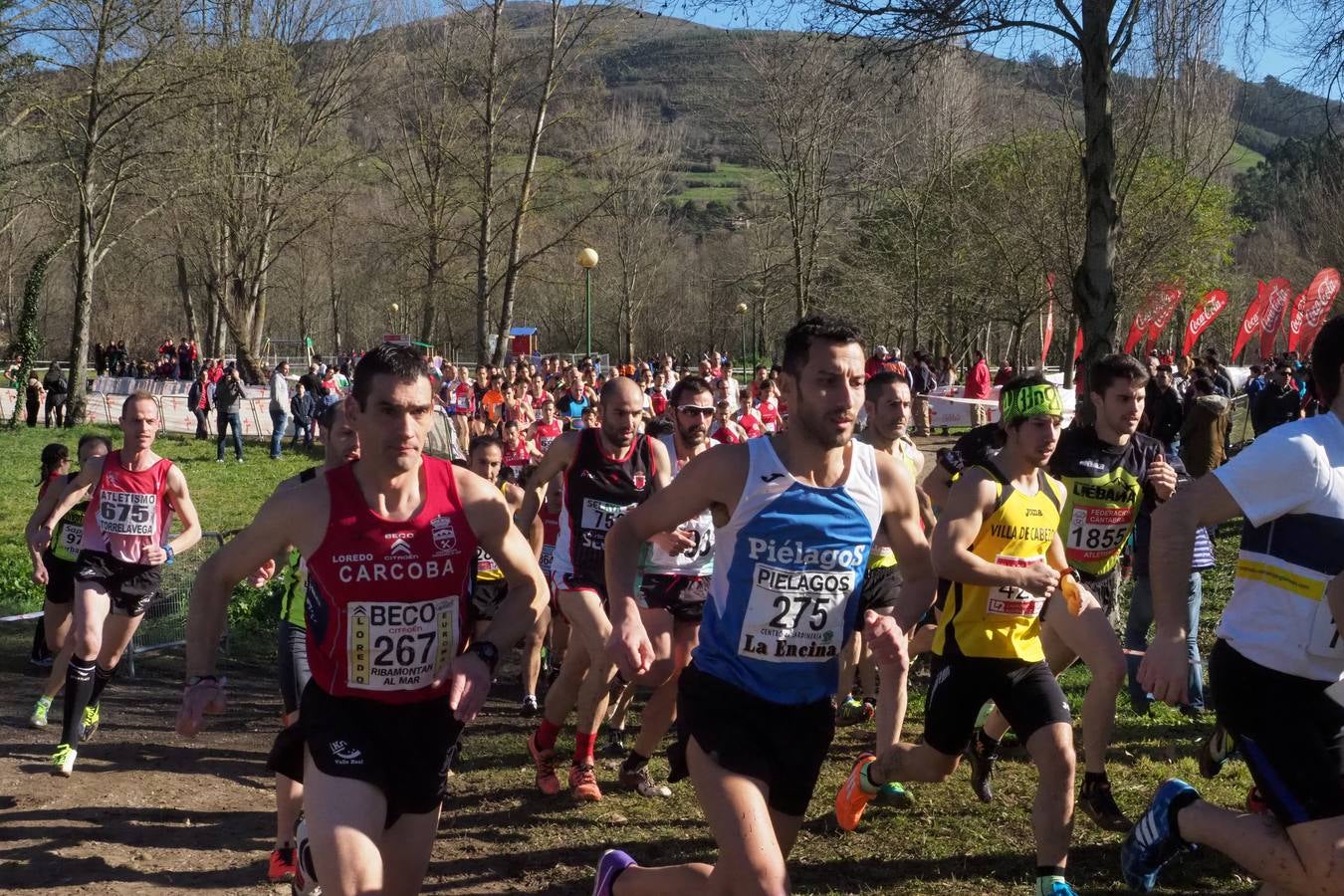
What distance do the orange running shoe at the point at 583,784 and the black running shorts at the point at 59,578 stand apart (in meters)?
3.63

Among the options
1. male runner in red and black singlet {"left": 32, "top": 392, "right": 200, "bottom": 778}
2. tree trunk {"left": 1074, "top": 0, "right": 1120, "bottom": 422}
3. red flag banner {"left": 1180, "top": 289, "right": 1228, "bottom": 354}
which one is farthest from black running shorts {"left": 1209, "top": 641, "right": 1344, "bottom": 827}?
red flag banner {"left": 1180, "top": 289, "right": 1228, "bottom": 354}

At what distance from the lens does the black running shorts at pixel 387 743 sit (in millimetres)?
3643

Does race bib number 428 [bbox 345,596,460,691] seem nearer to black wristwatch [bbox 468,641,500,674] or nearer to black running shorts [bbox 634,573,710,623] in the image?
black wristwatch [bbox 468,641,500,674]

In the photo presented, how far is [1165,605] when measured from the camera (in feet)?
11.1

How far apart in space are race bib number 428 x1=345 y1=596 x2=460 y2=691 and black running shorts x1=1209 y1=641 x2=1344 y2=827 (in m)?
2.37

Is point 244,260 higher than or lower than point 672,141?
lower

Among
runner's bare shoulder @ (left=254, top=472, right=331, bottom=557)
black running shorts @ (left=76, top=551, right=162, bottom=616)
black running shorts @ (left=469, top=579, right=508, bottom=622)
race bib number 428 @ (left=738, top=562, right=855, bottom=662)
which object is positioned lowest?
black running shorts @ (left=469, top=579, right=508, bottom=622)

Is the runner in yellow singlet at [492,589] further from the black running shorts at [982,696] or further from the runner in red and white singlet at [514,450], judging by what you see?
the runner in red and white singlet at [514,450]

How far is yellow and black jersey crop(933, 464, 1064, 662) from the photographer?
503 cm

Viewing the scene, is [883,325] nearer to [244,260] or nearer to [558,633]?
[244,260]

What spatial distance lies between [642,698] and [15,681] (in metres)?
4.51

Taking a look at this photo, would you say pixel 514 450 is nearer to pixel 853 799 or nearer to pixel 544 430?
pixel 544 430

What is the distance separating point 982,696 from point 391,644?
2.50 meters

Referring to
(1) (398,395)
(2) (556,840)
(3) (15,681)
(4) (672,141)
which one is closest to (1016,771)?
(2) (556,840)
